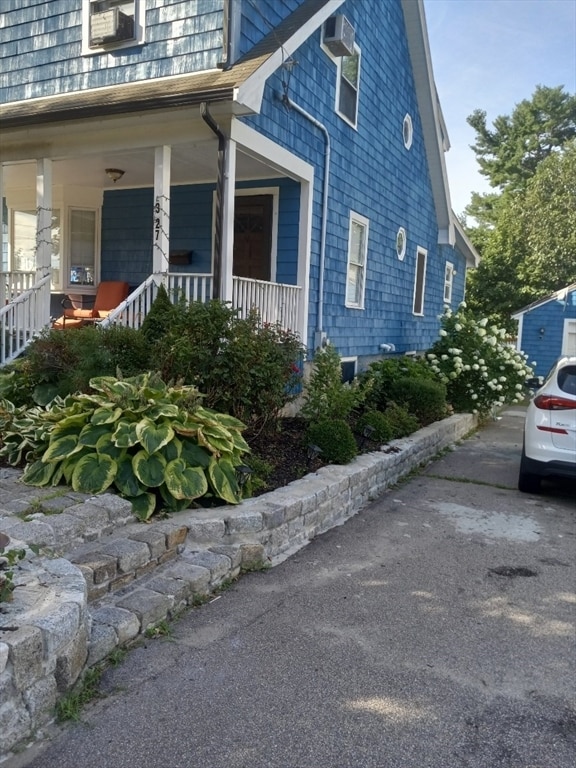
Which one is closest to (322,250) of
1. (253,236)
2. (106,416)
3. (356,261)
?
(253,236)

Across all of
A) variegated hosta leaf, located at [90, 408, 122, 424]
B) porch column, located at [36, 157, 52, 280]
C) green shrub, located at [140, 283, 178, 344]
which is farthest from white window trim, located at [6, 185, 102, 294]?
variegated hosta leaf, located at [90, 408, 122, 424]

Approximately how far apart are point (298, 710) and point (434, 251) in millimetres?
14624

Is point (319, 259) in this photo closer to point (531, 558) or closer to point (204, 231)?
point (204, 231)

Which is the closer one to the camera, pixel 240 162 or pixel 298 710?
pixel 298 710

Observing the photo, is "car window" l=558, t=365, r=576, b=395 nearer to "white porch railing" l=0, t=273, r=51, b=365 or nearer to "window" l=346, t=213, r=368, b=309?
"window" l=346, t=213, r=368, b=309

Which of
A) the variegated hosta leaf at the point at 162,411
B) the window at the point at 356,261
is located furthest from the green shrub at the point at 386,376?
the variegated hosta leaf at the point at 162,411

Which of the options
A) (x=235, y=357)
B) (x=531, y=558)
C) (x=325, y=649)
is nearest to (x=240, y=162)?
(x=235, y=357)

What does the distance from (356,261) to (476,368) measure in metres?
3.27

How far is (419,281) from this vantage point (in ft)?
49.3

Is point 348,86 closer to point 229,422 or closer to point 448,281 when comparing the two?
point 229,422

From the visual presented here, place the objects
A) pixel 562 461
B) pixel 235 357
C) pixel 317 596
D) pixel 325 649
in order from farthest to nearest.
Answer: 1. pixel 562 461
2. pixel 235 357
3. pixel 317 596
4. pixel 325 649

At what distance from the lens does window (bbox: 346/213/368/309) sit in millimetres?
10795

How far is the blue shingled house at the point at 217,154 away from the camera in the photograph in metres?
7.24

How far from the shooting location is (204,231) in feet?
32.2
